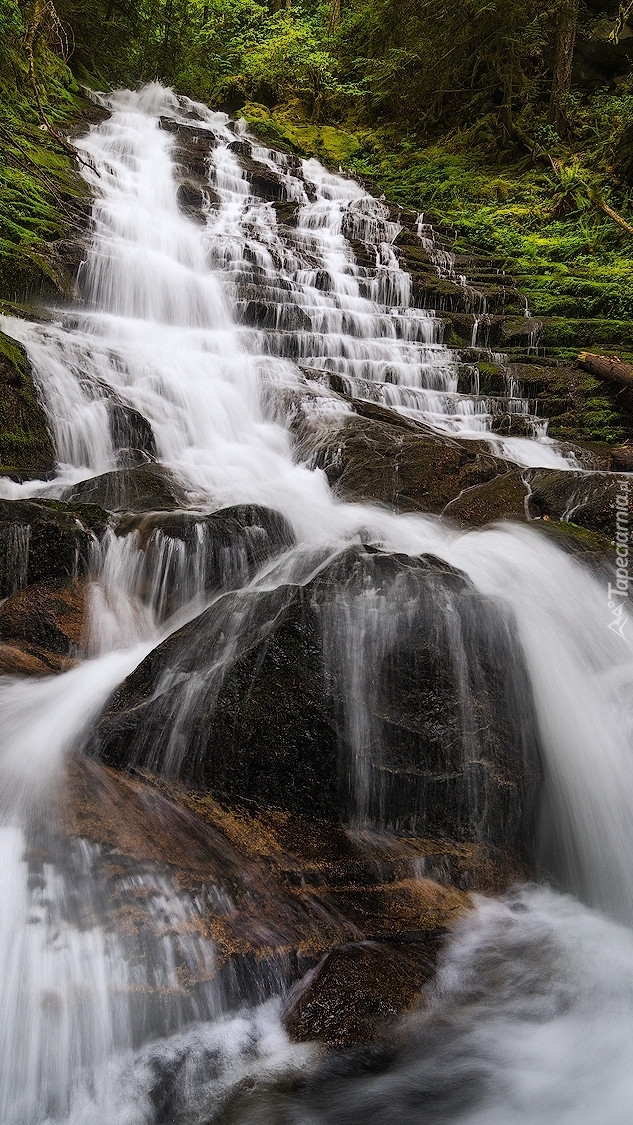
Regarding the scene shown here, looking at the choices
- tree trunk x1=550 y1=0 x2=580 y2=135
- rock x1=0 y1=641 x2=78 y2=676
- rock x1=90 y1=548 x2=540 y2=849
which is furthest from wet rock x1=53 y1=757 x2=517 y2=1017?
tree trunk x1=550 y1=0 x2=580 y2=135

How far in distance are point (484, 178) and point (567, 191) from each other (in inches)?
126

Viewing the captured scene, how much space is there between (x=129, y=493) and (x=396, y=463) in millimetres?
2867

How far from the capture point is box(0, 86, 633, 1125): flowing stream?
2053 mm

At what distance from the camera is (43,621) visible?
4.14 metres

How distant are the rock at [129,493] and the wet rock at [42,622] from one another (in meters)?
1.31

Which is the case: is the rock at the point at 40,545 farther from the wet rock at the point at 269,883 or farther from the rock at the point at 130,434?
the rock at the point at 130,434

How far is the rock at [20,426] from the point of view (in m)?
6.23

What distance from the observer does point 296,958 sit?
2338mm

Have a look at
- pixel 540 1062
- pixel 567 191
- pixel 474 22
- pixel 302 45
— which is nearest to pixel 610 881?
pixel 540 1062

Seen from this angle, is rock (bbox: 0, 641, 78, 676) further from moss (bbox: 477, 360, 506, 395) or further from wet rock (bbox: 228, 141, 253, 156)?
wet rock (bbox: 228, 141, 253, 156)

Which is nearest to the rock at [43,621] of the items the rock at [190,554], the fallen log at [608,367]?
the rock at [190,554]

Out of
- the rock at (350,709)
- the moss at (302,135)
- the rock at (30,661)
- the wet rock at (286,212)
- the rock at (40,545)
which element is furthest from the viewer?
the moss at (302,135)

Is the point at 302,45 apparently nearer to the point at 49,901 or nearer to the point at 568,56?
the point at 568,56

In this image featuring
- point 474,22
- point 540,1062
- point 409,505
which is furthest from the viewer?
point 474,22
